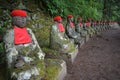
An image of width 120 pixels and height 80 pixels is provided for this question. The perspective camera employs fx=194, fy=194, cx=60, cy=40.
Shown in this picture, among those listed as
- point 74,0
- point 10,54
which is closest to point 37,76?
point 10,54

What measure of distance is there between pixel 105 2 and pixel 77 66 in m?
23.5

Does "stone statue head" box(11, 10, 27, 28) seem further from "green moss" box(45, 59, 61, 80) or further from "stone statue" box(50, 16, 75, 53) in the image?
"stone statue" box(50, 16, 75, 53)

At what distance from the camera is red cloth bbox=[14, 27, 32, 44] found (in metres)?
3.97

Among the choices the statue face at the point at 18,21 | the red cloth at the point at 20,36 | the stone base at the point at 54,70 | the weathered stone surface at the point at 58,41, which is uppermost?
the statue face at the point at 18,21

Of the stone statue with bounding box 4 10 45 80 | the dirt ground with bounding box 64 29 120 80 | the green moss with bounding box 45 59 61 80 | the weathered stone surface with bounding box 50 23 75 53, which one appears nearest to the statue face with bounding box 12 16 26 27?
the stone statue with bounding box 4 10 45 80

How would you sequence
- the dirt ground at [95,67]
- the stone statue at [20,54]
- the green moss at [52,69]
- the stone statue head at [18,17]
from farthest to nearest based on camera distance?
1. the dirt ground at [95,67]
2. the green moss at [52,69]
3. the stone statue head at [18,17]
4. the stone statue at [20,54]

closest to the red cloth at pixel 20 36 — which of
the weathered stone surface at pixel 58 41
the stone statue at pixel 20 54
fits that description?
the stone statue at pixel 20 54

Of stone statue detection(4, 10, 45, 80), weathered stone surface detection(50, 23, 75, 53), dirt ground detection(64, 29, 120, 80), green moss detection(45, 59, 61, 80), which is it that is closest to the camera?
stone statue detection(4, 10, 45, 80)

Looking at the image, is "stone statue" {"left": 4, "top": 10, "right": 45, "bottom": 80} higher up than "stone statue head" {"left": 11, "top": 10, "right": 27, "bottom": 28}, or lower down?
lower down

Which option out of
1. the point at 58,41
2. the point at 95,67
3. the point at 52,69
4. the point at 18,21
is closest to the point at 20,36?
the point at 18,21

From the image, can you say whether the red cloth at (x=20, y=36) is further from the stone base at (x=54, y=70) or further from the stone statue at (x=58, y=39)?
the stone statue at (x=58, y=39)

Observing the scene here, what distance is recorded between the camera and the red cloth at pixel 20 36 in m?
3.97

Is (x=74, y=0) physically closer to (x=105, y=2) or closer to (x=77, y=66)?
(x=77, y=66)

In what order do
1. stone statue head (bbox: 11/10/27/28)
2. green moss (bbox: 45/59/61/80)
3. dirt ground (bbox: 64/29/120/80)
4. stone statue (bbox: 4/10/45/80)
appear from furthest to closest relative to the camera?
dirt ground (bbox: 64/29/120/80), green moss (bbox: 45/59/61/80), stone statue head (bbox: 11/10/27/28), stone statue (bbox: 4/10/45/80)
